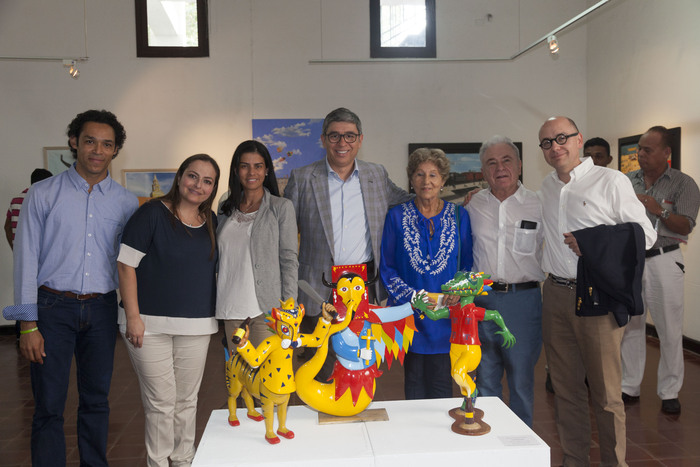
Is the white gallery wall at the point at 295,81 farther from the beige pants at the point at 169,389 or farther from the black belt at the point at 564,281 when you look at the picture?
the beige pants at the point at 169,389

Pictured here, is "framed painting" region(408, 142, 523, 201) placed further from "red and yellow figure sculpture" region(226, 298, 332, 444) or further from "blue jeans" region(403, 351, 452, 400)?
"red and yellow figure sculpture" region(226, 298, 332, 444)

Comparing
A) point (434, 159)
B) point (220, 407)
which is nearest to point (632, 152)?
point (434, 159)

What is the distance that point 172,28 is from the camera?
6613 mm

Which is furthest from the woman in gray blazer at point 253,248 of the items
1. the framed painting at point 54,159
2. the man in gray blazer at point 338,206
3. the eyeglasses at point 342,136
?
the framed painting at point 54,159

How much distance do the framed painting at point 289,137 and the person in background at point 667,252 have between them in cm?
388

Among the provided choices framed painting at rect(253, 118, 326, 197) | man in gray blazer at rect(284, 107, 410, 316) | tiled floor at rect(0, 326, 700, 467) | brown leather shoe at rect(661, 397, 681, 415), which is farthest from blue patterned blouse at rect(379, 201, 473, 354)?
framed painting at rect(253, 118, 326, 197)

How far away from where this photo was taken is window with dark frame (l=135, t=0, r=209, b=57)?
6.57m

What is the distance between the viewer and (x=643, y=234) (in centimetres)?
238

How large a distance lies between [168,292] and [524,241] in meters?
1.70

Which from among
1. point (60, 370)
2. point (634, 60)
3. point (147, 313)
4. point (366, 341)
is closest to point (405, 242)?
point (366, 341)

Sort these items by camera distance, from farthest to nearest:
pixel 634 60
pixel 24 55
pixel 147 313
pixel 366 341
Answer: pixel 24 55 → pixel 634 60 → pixel 147 313 → pixel 366 341

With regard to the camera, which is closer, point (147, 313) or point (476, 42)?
point (147, 313)

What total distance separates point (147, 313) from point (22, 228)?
2.27 ft

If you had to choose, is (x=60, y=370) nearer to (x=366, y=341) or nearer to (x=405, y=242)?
(x=366, y=341)
